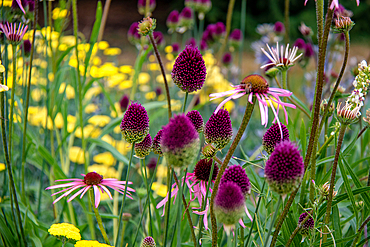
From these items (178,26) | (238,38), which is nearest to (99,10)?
(178,26)

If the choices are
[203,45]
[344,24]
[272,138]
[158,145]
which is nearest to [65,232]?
[158,145]

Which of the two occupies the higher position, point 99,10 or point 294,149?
point 99,10

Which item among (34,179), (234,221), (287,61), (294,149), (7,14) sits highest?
(7,14)

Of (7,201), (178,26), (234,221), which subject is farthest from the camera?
(178,26)

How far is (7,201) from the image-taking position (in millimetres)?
1387

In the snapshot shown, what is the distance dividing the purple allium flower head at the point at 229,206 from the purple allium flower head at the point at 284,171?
0.22 ft

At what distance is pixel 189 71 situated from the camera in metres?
0.80

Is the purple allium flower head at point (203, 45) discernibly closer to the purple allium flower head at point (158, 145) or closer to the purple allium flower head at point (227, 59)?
the purple allium flower head at point (227, 59)

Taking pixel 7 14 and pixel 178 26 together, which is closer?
pixel 7 14

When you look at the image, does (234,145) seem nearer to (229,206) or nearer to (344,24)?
(229,206)

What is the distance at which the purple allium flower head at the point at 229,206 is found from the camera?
0.60m

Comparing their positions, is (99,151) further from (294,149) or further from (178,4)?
(178,4)

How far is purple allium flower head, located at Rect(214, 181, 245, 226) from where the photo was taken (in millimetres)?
599

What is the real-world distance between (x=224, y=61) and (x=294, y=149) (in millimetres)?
2490
